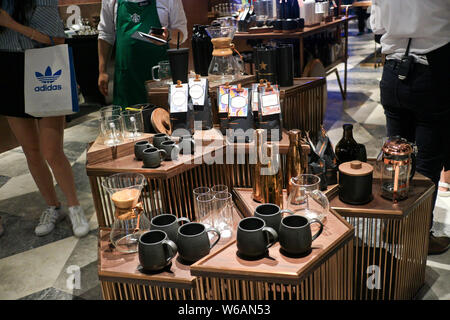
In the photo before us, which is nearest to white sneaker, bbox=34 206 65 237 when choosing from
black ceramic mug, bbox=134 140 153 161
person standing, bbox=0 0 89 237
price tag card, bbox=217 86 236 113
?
person standing, bbox=0 0 89 237

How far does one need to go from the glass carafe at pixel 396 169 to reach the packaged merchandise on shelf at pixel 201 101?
838 millimetres

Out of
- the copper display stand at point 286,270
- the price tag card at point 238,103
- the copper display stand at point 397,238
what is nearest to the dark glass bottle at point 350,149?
the copper display stand at point 397,238

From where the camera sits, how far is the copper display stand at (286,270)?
1.33 m

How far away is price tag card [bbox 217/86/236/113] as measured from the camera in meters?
2.02

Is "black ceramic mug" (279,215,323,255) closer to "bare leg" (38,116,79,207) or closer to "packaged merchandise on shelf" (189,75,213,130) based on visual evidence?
"packaged merchandise on shelf" (189,75,213,130)

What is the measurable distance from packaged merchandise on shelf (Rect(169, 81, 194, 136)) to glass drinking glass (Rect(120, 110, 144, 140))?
0.20 m

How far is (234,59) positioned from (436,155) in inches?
46.7

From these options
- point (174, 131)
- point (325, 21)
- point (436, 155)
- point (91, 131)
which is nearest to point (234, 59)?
point (174, 131)

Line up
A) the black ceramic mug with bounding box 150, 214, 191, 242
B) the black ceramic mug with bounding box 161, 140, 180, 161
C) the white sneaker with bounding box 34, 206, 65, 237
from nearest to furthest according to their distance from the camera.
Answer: the black ceramic mug with bounding box 150, 214, 191, 242 → the black ceramic mug with bounding box 161, 140, 180, 161 → the white sneaker with bounding box 34, 206, 65, 237

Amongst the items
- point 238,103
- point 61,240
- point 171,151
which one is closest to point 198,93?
point 238,103

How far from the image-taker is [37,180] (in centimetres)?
294

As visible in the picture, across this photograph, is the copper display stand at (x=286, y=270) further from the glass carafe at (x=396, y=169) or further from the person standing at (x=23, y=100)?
the person standing at (x=23, y=100)

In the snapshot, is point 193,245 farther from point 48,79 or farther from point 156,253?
point 48,79

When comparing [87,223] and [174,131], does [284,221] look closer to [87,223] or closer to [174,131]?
[174,131]
